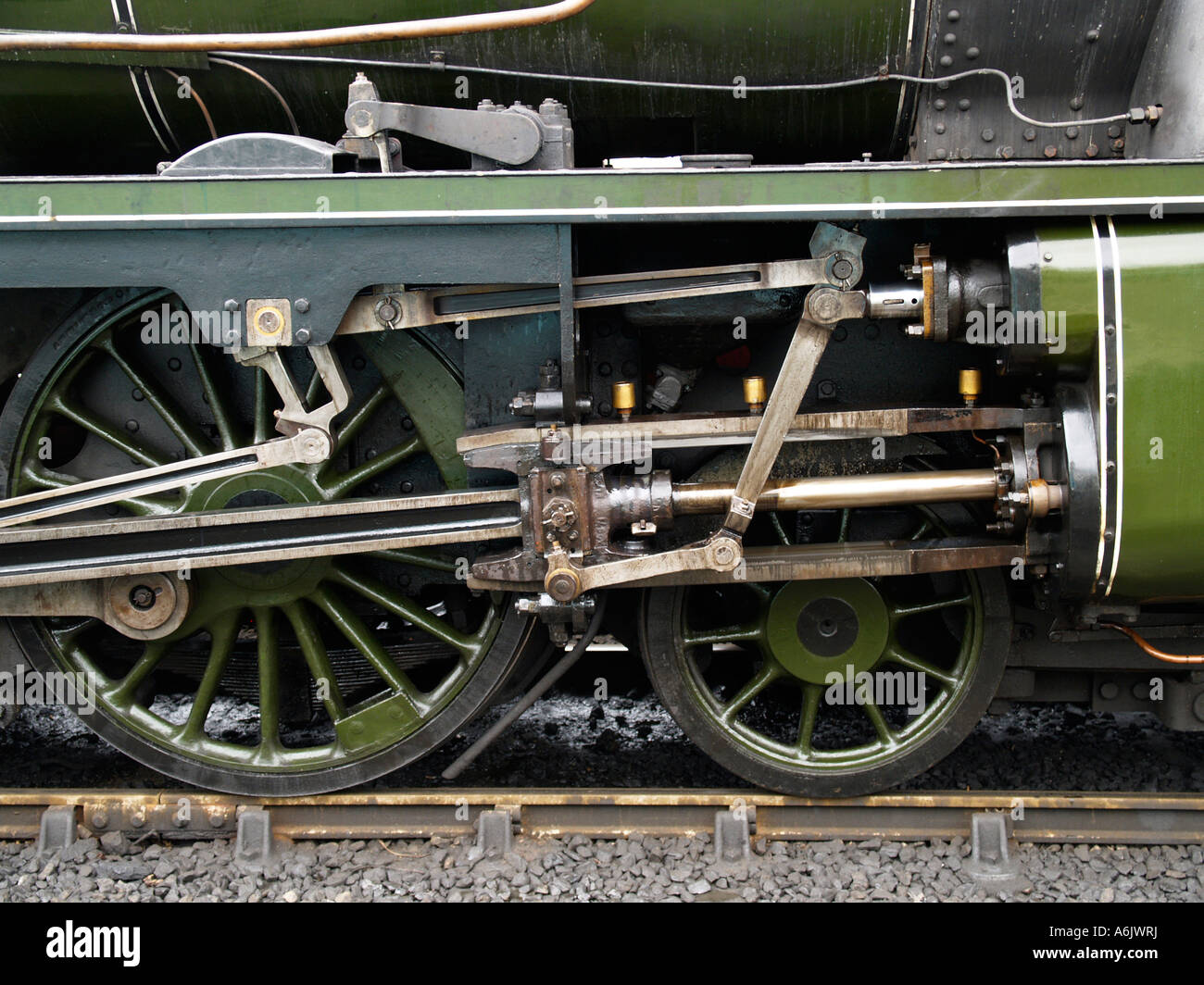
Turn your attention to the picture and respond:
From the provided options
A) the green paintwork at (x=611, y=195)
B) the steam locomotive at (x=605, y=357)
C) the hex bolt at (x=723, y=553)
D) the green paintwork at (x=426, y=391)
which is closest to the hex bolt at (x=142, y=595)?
the steam locomotive at (x=605, y=357)

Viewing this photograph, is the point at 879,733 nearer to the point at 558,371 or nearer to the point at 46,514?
the point at 558,371

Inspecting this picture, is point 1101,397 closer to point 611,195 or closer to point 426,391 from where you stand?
point 611,195

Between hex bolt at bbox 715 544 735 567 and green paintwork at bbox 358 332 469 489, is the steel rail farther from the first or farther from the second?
green paintwork at bbox 358 332 469 489

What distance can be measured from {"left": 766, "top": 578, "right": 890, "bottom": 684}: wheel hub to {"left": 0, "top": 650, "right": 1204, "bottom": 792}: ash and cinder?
53cm

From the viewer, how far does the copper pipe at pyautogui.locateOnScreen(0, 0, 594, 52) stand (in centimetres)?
298

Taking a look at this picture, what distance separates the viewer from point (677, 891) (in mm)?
3303

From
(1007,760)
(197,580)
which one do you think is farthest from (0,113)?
(1007,760)

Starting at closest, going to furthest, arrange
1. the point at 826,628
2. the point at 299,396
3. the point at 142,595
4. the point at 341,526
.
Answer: the point at 299,396, the point at 341,526, the point at 142,595, the point at 826,628

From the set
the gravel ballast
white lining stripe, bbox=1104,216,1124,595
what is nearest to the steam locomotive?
white lining stripe, bbox=1104,216,1124,595

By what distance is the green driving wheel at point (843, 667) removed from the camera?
3.58 meters

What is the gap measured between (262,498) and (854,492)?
Answer: 1.80 metres

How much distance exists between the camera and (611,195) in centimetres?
288

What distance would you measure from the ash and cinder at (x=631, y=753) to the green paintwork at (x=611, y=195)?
1947 mm

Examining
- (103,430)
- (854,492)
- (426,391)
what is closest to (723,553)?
(854,492)
